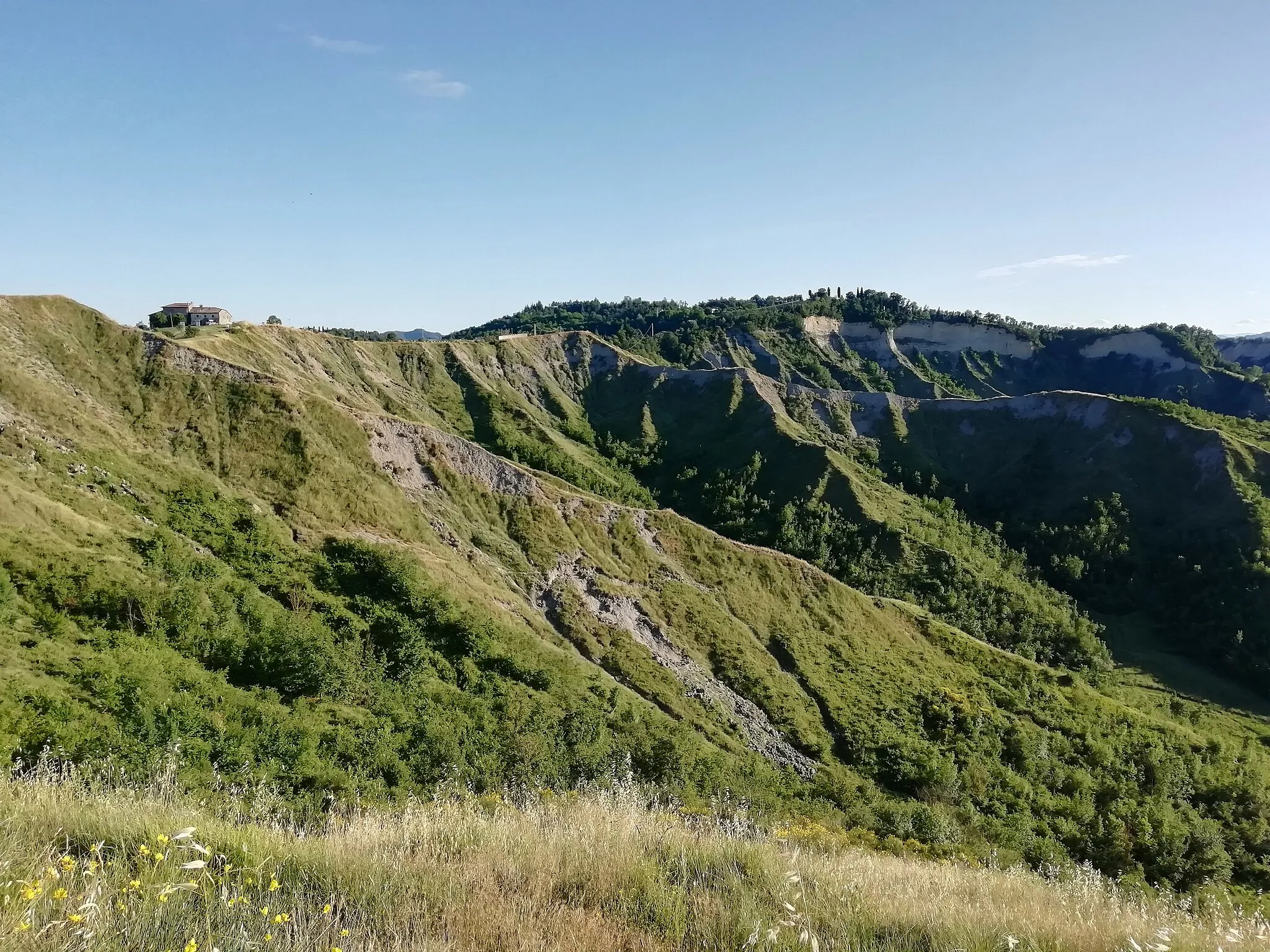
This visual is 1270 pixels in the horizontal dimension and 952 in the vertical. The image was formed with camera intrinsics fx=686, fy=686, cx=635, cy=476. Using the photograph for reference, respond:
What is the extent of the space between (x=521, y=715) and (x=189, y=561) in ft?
48.7

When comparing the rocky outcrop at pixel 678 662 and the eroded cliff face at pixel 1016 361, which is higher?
the eroded cliff face at pixel 1016 361

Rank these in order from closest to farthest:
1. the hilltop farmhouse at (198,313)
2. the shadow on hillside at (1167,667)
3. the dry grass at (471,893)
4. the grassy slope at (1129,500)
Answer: the dry grass at (471,893), the shadow on hillside at (1167,667), the grassy slope at (1129,500), the hilltop farmhouse at (198,313)

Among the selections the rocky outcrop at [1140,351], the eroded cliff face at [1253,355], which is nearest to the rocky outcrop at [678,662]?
the rocky outcrop at [1140,351]

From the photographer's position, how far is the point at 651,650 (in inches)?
1540

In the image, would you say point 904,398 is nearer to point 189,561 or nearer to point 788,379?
point 788,379

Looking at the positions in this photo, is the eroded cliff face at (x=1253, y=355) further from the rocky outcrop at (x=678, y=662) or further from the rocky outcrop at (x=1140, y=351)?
the rocky outcrop at (x=678, y=662)

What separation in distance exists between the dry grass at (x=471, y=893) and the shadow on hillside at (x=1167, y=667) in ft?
227

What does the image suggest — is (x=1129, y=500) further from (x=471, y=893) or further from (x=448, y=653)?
(x=471, y=893)

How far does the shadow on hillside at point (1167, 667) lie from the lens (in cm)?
6059

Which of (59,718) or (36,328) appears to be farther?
(36,328)

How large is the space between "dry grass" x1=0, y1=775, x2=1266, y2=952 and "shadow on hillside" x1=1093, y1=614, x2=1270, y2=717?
69085 millimetres

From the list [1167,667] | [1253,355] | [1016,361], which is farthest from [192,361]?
[1253,355]

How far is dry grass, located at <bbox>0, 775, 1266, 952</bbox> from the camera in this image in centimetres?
494

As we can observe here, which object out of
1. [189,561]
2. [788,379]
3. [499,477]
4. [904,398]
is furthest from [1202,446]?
[189,561]
